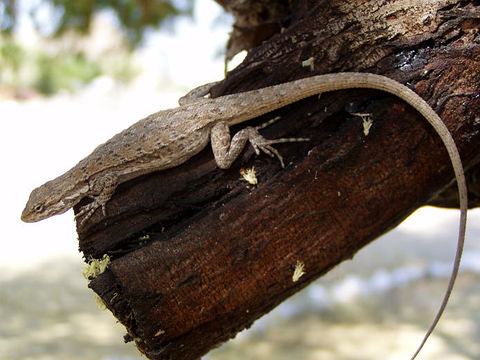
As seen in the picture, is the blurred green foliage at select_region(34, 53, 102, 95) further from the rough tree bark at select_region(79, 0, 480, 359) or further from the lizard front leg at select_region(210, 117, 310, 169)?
the rough tree bark at select_region(79, 0, 480, 359)

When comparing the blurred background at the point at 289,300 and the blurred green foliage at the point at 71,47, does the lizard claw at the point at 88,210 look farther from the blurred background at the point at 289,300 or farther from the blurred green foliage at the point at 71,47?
the blurred green foliage at the point at 71,47

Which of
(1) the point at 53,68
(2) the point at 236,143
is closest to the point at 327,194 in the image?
(2) the point at 236,143

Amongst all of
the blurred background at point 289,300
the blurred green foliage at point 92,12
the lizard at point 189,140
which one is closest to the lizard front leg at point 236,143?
the lizard at point 189,140

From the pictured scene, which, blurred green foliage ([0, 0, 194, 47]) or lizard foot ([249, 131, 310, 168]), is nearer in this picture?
lizard foot ([249, 131, 310, 168])

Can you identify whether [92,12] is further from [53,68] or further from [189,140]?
[189,140]

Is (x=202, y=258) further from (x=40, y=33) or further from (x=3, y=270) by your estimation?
(x=40, y=33)

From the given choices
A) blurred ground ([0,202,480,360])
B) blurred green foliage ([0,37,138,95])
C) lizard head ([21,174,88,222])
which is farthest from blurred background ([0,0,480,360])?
blurred green foliage ([0,37,138,95])

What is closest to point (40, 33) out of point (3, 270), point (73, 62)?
point (73, 62)
